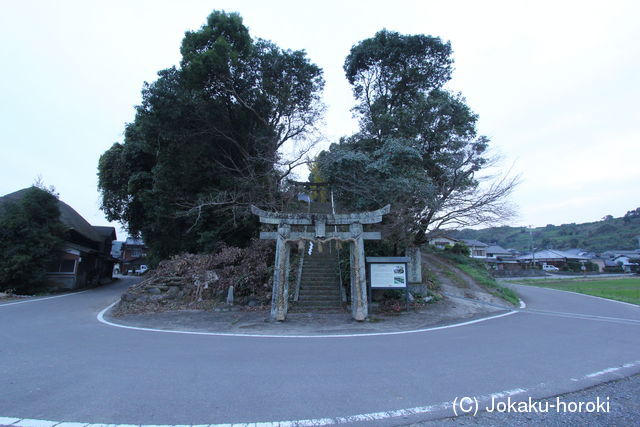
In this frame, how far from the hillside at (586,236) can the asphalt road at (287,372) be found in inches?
2605

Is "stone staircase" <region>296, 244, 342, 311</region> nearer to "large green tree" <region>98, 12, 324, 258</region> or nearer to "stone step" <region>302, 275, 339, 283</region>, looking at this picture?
"stone step" <region>302, 275, 339, 283</region>

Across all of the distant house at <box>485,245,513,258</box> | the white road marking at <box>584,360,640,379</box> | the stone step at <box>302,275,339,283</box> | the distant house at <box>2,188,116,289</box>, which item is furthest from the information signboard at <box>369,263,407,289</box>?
the distant house at <box>485,245,513,258</box>

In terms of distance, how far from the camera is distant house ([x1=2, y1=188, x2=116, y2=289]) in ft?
70.7

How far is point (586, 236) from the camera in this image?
85.9 meters

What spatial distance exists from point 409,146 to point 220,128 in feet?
31.2

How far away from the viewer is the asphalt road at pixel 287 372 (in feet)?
11.5

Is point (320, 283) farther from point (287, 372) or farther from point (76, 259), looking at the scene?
point (76, 259)

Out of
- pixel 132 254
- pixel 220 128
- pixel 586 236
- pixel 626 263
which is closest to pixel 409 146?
pixel 220 128

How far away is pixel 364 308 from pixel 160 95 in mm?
13218

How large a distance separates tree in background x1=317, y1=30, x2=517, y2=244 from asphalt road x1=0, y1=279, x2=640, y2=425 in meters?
5.30

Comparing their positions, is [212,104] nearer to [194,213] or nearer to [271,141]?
[271,141]

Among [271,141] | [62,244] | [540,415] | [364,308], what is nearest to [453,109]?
[271,141]

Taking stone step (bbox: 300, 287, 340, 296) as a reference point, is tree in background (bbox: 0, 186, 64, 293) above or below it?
above

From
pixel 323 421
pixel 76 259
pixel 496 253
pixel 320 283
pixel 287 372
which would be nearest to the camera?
pixel 323 421
